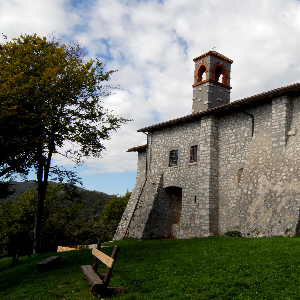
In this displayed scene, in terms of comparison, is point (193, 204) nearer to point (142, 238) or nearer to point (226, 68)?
point (142, 238)

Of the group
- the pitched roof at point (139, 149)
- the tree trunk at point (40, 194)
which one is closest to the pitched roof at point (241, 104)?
the pitched roof at point (139, 149)

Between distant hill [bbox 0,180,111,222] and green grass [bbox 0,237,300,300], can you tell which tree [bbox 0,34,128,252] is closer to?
green grass [bbox 0,237,300,300]

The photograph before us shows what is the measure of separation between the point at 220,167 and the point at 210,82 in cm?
623

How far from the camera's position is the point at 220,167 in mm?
15641

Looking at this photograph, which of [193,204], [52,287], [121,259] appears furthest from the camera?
[193,204]

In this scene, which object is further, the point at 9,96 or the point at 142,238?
the point at 142,238

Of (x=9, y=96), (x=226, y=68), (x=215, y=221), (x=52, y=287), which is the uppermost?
(x=226, y=68)

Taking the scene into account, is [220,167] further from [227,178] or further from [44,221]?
[44,221]

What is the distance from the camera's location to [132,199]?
71.5 feet

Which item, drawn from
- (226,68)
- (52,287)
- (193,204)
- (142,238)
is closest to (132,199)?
(142,238)

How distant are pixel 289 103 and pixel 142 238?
10.9 metres

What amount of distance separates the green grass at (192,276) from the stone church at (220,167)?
Answer: 255cm

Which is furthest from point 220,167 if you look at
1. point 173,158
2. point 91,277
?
point 91,277

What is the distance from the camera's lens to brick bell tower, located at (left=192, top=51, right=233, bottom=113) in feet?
62.8
